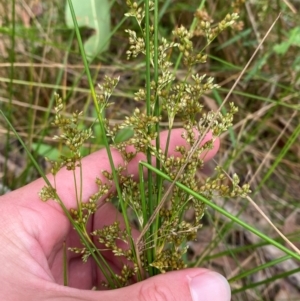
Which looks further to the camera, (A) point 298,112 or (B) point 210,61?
(B) point 210,61

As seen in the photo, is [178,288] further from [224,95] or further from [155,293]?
[224,95]

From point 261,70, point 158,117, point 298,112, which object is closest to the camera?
point 158,117

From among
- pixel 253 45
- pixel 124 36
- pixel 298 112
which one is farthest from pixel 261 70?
pixel 124 36

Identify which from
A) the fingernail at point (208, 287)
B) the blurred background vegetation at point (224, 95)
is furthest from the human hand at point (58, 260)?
the blurred background vegetation at point (224, 95)

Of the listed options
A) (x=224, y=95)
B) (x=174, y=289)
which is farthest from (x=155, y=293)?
(x=224, y=95)

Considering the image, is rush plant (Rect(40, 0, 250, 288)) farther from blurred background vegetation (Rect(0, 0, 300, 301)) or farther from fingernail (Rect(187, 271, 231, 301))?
blurred background vegetation (Rect(0, 0, 300, 301))

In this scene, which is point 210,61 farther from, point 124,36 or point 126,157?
point 126,157

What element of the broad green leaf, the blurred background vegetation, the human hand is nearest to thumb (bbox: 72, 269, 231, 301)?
the human hand

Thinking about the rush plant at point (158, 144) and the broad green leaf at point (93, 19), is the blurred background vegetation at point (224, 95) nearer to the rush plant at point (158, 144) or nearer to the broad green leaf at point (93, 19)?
the broad green leaf at point (93, 19)
